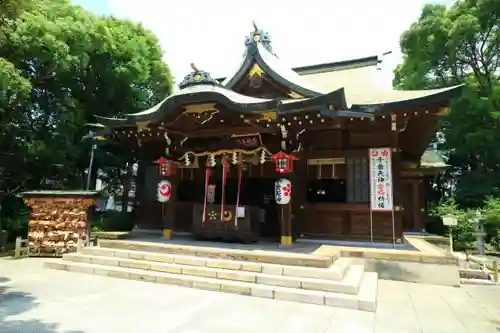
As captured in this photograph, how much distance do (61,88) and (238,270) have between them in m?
9.87

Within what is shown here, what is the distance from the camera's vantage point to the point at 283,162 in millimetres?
8094

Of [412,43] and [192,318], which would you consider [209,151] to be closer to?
[192,318]

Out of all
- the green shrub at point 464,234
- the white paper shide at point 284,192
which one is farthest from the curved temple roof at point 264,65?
the green shrub at point 464,234

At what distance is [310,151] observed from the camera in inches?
369

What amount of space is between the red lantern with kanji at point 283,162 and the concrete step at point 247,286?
2.93 m

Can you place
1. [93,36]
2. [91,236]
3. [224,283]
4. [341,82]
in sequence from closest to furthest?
[224,283] → [91,236] → [93,36] → [341,82]

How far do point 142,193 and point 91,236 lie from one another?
7.99ft

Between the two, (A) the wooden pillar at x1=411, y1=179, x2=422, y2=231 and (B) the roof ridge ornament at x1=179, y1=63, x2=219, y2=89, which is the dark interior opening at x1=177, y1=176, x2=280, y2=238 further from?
(A) the wooden pillar at x1=411, y1=179, x2=422, y2=231

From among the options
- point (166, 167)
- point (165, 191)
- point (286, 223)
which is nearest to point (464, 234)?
point (286, 223)

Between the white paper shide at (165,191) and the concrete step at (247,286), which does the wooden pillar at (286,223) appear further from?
the white paper shide at (165,191)

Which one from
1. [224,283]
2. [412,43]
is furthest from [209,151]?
[412,43]

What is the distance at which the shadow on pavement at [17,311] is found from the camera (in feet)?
13.0

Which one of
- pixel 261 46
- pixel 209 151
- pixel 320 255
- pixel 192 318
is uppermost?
pixel 261 46

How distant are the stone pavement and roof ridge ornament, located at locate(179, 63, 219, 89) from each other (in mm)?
4991
